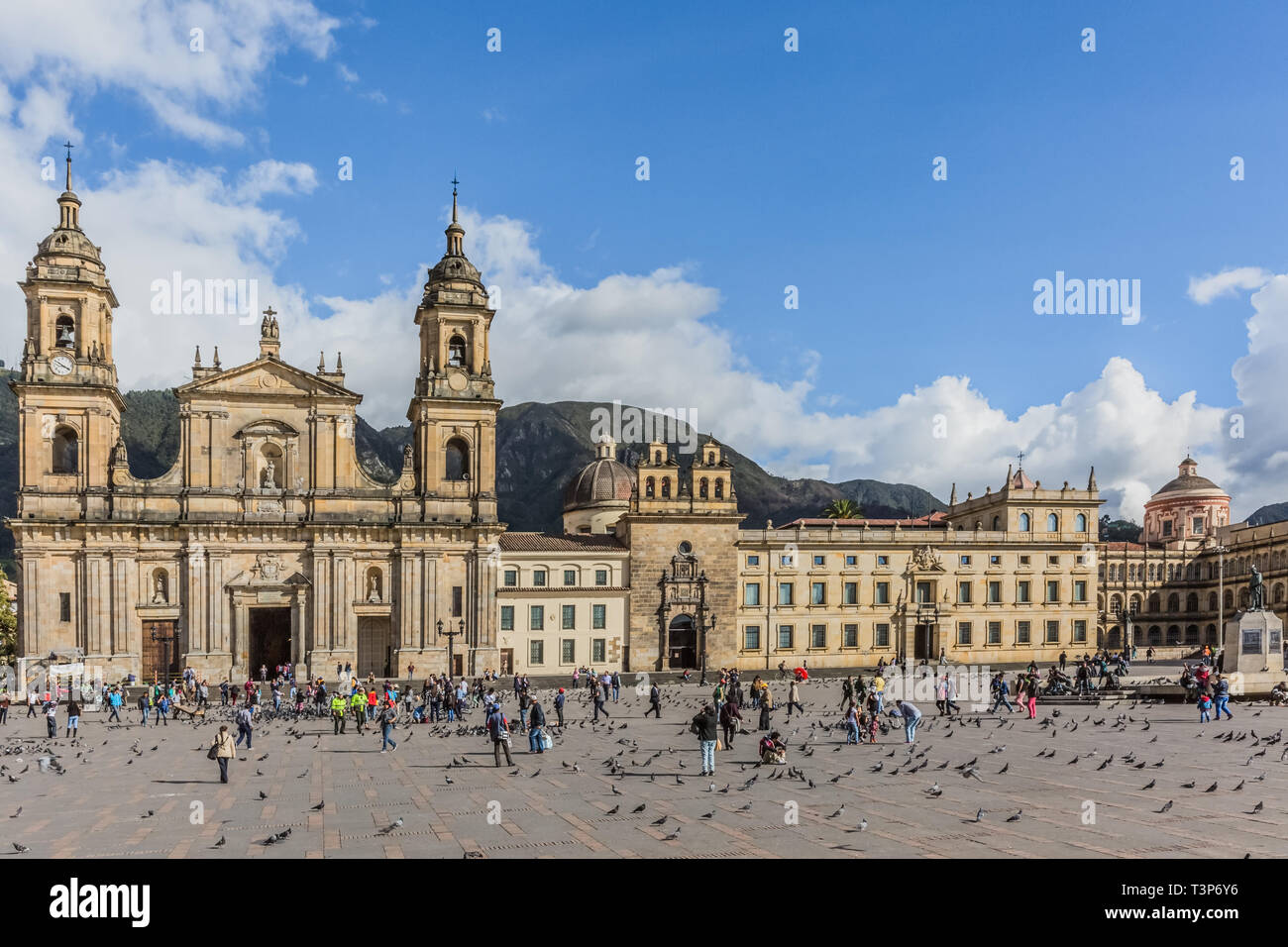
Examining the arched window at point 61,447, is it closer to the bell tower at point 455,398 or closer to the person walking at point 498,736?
the bell tower at point 455,398

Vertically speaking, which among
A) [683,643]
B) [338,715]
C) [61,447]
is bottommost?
[683,643]

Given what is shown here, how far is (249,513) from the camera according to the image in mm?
52781

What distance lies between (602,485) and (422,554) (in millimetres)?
24583

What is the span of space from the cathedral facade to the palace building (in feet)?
0.37

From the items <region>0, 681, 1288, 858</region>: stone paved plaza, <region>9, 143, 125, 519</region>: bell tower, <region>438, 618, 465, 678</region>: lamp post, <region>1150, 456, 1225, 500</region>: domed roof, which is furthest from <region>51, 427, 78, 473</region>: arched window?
<region>1150, 456, 1225, 500</region>: domed roof

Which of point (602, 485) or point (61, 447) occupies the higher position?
point (61, 447)

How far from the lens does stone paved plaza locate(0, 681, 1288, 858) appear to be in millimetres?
14039

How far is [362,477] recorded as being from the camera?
55875mm

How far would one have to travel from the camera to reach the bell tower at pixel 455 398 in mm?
55500

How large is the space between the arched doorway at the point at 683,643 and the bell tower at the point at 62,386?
31871mm

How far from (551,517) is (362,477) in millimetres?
132256

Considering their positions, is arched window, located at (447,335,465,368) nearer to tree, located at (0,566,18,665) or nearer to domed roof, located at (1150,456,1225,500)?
tree, located at (0,566,18,665)

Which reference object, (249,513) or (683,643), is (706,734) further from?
(683,643)

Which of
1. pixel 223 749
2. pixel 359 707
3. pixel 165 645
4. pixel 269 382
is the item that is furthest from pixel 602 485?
pixel 223 749
